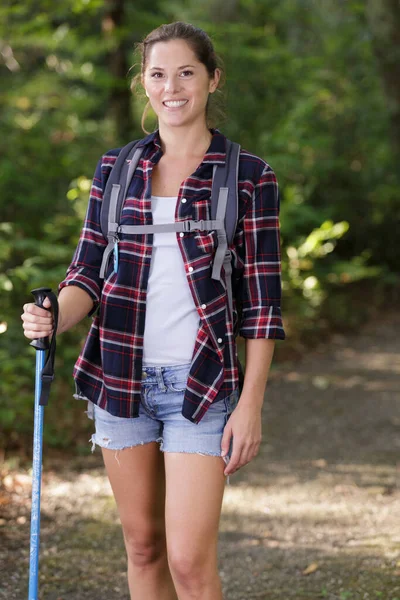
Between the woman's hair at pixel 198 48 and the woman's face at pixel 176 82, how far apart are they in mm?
20

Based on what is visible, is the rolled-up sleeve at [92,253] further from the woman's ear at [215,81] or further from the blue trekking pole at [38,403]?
the woman's ear at [215,81]

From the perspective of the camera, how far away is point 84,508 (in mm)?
4781

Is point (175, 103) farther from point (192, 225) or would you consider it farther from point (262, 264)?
point (262, 264)

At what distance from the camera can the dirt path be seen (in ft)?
12.5

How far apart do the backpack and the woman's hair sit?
0.70ft

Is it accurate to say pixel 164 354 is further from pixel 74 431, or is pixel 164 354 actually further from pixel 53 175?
pixel 53 175

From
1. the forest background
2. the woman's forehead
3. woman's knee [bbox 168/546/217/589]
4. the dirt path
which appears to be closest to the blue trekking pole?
woman's knee [bbox 168/546/217/589]

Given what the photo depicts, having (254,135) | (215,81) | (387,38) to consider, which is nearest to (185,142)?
(215,81)

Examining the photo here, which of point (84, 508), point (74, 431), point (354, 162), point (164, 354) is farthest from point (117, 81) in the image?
point (164, 354)

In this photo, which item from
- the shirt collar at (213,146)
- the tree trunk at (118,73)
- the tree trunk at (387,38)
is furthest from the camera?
the tree trunk at (387,38)

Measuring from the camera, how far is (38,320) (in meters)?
2.33

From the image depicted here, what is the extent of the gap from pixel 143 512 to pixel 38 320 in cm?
71

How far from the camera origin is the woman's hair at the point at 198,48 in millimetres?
2492

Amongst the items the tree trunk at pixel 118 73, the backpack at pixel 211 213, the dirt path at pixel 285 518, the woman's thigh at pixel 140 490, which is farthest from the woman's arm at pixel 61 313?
the tree trunk at pixel 118 73
